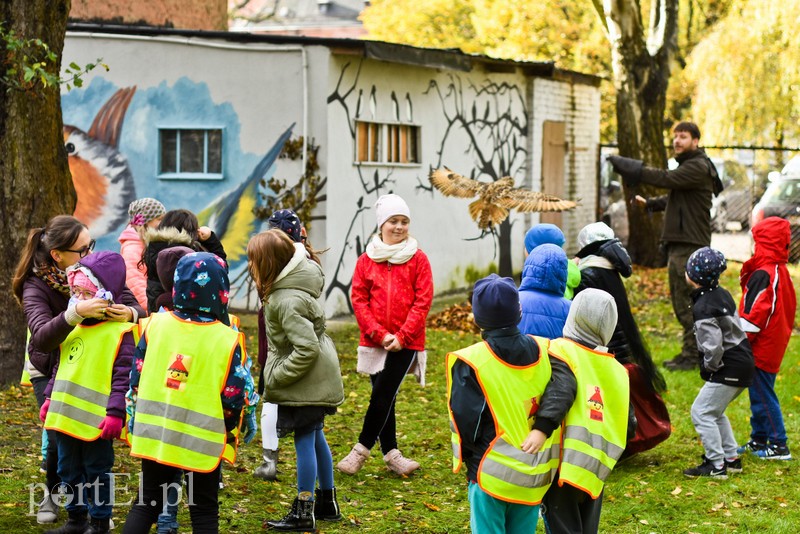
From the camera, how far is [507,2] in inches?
1377

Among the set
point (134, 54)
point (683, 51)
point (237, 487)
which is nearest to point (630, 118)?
point (134, 54)

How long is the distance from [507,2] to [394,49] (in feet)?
73.8

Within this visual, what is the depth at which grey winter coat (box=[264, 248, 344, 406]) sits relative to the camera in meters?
5.57

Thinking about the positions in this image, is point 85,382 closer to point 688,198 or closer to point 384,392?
point 384,392

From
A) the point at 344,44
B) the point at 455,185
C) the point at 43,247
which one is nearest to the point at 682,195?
the point at 455,185

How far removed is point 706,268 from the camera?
6973 mm

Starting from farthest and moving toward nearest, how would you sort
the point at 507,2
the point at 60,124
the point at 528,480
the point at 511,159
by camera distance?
the point at 507,2 → the point at 511,159 → the point at 60,124 → the point at 528,480

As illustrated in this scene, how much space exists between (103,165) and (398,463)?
8.42 metres

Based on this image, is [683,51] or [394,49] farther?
[683,51]

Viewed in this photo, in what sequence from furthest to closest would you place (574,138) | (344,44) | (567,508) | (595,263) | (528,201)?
1. (574,138)
2. (344,44)
3. (528,201)
4. (595,263)
5. (567,508)

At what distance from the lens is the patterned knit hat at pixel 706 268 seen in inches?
275

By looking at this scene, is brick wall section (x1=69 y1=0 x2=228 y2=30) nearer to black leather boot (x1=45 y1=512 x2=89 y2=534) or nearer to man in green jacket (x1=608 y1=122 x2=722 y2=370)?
man in green jacket (x1=608 y1=122 x2=722 y2=370)

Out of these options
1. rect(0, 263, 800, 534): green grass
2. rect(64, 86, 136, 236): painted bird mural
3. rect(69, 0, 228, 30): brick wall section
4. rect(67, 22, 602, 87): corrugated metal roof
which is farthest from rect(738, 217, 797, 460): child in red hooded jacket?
rect(69, 0, 228, 30): brick wall section

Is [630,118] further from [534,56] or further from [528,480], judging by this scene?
[534,56]
